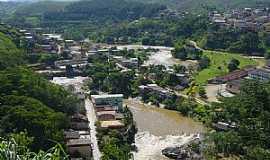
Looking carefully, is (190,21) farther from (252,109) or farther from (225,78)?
(252,109)

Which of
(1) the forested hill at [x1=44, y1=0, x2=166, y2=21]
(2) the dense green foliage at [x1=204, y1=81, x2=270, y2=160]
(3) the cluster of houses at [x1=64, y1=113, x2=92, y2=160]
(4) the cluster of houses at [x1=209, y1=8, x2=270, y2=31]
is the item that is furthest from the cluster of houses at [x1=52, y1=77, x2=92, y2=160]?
(1) the forested hill at [x1=44, y1=0, x2=166, y2=21]

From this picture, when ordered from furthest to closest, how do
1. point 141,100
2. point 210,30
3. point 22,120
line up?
point 210,30 → point 141,100 → point 22,120

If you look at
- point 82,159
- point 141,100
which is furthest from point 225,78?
point 82,159

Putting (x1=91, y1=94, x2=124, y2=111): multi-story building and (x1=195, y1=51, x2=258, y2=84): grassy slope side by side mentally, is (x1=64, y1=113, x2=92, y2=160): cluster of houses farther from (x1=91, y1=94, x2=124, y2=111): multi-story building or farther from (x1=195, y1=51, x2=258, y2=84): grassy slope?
(x1=195, y1=51, x2=258, y2=84): grassy slope

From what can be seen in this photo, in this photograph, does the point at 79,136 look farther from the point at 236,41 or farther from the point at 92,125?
the point at 236,41

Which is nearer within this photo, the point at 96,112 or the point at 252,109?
the point at 252,109

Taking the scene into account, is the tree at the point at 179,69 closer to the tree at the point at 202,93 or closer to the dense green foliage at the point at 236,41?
the tree at the point at 202,93

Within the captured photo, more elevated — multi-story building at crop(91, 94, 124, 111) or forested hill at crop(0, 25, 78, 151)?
forested hill at crop(0, 25, 78, 151)

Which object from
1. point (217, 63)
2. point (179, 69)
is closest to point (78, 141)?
point (179, 69)
